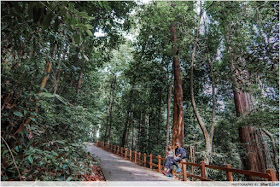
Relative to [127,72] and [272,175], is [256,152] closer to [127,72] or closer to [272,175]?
[272,175]

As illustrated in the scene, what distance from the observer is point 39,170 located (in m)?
3.26

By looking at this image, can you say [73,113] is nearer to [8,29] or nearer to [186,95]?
[8,29]

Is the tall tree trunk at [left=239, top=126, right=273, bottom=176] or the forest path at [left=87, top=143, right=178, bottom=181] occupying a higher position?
the tall tree trunk at [left=239, top=126, right=273, bottom=176]

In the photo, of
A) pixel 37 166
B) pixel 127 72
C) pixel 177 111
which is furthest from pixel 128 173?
pixel 127 72

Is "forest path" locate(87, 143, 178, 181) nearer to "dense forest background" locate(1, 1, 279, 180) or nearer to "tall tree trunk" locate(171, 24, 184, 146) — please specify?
"dense forest background" locate(1, 1, 279, 180)

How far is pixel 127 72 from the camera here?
49.7ft

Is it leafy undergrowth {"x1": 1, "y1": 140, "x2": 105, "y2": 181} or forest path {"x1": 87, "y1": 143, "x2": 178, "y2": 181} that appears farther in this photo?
forest path {"x1": 87, "y1": 143, "x2": 178, "y2": 181}

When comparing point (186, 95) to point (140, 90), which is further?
point (140, 90)

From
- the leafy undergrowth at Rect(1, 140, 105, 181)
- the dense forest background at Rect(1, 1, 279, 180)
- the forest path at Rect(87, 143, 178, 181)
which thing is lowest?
the forest path at Rect(87, 143, 178, 181)

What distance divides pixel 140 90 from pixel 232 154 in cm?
888

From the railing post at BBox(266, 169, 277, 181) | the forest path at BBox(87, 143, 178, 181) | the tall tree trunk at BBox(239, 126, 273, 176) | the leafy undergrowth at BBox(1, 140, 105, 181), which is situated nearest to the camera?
the leafy undergrowth at BBox(1, 140, 105, 181)

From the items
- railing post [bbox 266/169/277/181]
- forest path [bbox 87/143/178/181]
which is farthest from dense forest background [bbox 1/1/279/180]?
railing post [bbox 266/169/277/181]

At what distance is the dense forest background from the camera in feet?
8.52

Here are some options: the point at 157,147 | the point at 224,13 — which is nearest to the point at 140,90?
the point at 157,147
